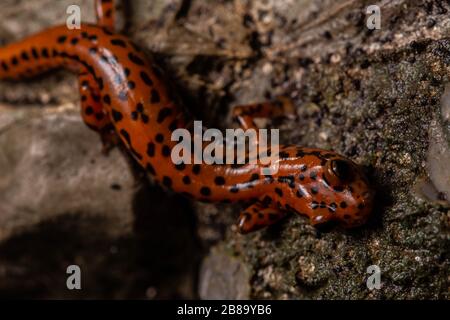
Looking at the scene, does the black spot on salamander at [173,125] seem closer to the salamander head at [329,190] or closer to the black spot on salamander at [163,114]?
the black spot on salamander at [163,114]

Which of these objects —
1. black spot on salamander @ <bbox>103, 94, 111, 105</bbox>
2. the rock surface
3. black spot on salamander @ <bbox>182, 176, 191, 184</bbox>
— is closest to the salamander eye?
the rock surface

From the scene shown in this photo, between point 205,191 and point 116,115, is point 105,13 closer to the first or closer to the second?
point 116,115

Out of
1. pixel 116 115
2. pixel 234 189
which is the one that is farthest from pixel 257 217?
pixel 116 115

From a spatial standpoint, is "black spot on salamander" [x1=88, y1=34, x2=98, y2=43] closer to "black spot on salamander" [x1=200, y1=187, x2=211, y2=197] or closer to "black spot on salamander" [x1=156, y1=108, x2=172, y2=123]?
"black spot on salamander" [x1=156, y1=108, x2=172, y2=123]

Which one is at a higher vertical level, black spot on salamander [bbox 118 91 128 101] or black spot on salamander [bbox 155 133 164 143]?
black spot on salamander [bbox 118 91 128 101]

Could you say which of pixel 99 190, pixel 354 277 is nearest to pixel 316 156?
pixel 354 277

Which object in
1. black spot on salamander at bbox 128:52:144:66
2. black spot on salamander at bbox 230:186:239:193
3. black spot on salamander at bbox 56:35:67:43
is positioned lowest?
black spot on salamander at bbox 230:186:239:193
